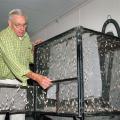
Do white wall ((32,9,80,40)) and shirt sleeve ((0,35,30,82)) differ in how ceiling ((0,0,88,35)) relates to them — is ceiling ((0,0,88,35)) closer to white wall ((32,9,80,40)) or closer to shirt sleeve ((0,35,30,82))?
white wall ((32,9,80,40))

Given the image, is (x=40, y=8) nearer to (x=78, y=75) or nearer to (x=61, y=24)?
(x=61, y=24)

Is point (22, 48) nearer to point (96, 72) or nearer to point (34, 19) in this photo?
point (96, 72)

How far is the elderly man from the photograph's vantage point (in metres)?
1.56

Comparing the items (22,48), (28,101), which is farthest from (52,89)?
(22,48)

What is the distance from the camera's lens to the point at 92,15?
2.64 metres

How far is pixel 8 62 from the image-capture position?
160cm

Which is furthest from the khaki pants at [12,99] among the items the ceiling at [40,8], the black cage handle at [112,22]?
the ceiling at [40,8]

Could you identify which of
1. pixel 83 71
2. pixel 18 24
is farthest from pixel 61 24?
pixel 83 71

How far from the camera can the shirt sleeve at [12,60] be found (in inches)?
61.2

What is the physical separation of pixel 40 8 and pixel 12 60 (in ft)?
5.13

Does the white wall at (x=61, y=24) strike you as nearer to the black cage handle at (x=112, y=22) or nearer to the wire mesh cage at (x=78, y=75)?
the black cage handle at (x=112, y=22)

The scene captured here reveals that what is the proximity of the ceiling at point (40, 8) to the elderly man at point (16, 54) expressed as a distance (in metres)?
1.11

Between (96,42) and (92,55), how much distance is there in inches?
3.7

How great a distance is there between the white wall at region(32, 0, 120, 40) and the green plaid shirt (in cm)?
94
